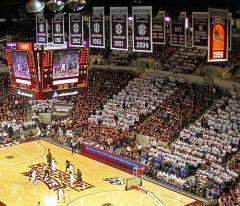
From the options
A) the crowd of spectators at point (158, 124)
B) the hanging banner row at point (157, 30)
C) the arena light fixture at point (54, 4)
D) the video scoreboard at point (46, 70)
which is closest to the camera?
the arena light fixture at point (54, 4)

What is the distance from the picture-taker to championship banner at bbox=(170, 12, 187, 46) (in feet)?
56.4

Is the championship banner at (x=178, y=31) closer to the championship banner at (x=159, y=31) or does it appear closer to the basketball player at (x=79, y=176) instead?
the championship banner at (x=159, y=31)

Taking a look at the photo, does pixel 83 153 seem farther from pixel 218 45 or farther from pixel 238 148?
pixel 218 45

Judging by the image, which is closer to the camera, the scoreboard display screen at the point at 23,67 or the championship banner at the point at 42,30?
the scoreboard display screen at the point at 23,67

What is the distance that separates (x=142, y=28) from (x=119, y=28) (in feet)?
3.71

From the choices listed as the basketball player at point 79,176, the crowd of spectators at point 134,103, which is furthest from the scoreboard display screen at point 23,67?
the crowd of spectators at point 134,103

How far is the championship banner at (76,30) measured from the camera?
64.0 feet

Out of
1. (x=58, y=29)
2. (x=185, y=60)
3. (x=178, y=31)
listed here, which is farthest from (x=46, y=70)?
(x=185, y=60)

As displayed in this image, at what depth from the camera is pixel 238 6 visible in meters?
17.3

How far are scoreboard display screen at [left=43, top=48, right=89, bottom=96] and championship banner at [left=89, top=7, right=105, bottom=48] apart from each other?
810 mm

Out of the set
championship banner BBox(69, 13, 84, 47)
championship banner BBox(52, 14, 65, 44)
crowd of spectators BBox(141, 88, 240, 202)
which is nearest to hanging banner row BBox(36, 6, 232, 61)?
championship banner BBox(69, 13, 84, 47)

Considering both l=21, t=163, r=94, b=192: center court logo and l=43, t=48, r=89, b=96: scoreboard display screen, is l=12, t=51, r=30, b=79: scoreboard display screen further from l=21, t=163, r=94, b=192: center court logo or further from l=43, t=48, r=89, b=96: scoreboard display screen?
l=21, t=163, r=94, b=192: center court logo

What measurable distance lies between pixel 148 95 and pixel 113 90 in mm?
4008

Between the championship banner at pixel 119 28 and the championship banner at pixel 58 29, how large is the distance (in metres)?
4.41
